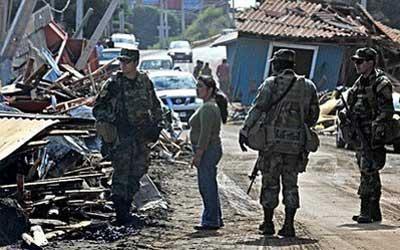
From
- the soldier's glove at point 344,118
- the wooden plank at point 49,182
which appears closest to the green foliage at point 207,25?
the soldier's glove at point 344,118

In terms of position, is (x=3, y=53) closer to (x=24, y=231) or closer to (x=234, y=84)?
(x=24, y=231)

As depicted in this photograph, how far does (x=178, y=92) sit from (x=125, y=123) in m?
18.4

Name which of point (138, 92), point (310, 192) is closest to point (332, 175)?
point (310, 192)

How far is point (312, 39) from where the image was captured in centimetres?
3650

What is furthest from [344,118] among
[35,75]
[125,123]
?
[35,75]

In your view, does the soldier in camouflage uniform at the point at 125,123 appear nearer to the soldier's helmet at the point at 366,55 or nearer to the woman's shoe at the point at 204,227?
the woman's shoe at the point at 204,227

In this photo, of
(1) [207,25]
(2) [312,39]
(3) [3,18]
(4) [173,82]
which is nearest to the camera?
(3) [3,18]

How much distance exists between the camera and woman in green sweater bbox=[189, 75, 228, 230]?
11.1m

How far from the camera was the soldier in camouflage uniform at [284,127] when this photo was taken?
1038 cm

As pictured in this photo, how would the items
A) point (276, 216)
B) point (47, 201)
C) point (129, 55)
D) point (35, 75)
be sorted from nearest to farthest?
point (47, 201), point (129, 55), point (276, 216), point (35, 75)

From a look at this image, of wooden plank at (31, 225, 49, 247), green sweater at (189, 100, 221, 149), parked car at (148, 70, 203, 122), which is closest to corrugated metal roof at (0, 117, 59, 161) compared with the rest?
wooden plank at (31, 225, 49, 247)

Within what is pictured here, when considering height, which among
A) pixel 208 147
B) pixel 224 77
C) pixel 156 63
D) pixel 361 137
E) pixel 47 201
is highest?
pixel 361 137

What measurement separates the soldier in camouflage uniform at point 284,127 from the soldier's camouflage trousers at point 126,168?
58.1 inches

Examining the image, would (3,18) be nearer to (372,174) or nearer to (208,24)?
(372,174)
